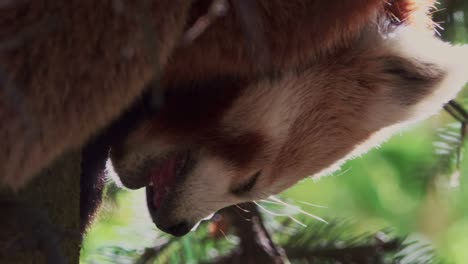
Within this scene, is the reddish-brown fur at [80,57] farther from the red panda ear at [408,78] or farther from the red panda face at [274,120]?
the red panda ear at [408,78]

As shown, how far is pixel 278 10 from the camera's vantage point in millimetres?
1416

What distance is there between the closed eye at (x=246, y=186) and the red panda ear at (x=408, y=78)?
37 centimetres

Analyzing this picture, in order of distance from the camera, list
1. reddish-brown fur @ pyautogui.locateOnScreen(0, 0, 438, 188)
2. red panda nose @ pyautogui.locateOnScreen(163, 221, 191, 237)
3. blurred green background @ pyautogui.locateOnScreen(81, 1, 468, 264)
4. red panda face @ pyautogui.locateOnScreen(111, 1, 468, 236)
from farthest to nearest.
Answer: blurred green background @ pyautogui.locateOnScreen(81, 1, 468, 264) < red panda nose @ pyautogui.locateOnScreen(163, 221, 191, 237) < red panda face @ pyautogui.locateOnScreen(111, 1, 468, 236) < reddish-brown fur @ pyautogui.locateOnScreen(0, 0, 438, 188)

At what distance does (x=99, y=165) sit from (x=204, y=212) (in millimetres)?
280

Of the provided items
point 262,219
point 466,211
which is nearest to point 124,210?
point 262,219

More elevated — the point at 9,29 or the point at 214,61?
the point at 9,29

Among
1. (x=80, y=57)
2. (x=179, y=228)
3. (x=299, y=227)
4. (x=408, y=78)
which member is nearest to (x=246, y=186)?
(x=179, y=228)

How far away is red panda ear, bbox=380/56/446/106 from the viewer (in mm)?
1796

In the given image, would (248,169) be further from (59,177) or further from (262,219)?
(59,177)

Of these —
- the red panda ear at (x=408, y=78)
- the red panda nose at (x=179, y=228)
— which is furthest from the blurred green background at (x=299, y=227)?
the red panda ear at (x=408, y=78)

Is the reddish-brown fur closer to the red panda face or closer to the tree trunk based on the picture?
the tree trunk

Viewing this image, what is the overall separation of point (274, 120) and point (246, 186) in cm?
19

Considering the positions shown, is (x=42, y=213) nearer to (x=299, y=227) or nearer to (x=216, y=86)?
(x=216, y=86)

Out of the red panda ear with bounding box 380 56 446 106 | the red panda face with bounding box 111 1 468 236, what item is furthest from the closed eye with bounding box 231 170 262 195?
the red panda ear with bounding box 380 56 446 106
